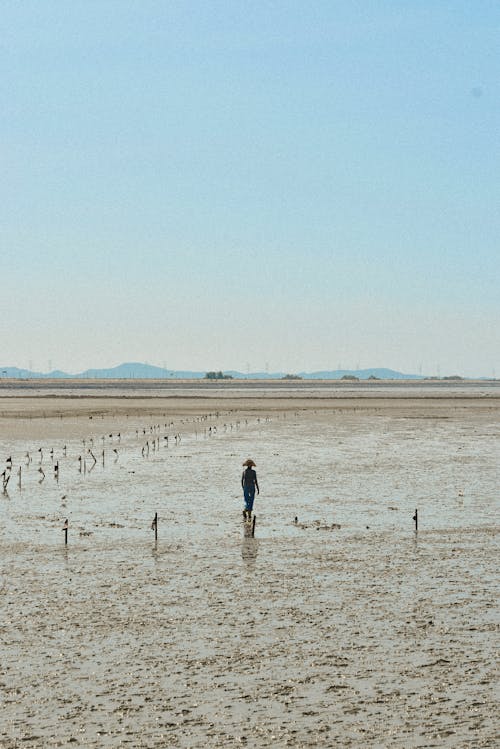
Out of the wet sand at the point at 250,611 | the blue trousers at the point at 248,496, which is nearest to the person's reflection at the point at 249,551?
the wet sand at the point at 250,611

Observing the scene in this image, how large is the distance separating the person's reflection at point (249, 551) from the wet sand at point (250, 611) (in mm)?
138

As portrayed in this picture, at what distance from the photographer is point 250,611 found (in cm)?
1490

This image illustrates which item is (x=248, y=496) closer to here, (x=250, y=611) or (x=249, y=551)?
(x=249, y=551)

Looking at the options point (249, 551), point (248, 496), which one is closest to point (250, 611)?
point (249, 551)

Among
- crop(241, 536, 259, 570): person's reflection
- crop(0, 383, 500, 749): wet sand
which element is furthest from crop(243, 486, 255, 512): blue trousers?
crop(241, 536, 259, 570): person's reflection

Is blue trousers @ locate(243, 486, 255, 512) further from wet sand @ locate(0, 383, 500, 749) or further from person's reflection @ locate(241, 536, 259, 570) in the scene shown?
person's reflection @ locate(241, 536, 259, 570)

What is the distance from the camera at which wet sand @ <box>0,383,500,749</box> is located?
10.4m

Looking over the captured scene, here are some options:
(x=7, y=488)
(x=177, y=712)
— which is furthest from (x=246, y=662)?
(x=7, y=488)

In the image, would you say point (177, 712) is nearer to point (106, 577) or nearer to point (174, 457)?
point (106, 577)

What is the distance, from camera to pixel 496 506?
1026 inches

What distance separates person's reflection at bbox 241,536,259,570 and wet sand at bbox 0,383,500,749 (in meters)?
0.14

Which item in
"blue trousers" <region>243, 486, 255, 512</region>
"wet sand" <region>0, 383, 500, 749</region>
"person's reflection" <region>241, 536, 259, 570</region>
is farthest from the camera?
"blue trousers" <region>243, 486, 255, 512</region>

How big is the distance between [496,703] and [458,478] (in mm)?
22242

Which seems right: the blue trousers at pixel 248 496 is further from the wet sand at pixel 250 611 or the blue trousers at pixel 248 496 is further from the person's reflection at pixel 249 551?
the person's reflection at pixel 249 551
